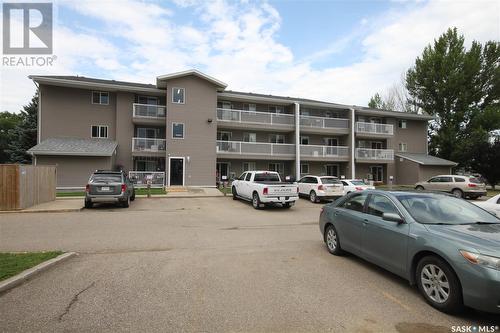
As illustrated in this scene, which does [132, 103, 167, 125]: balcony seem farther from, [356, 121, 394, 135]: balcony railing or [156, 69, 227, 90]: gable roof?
[356, 121, 394, 135]: balcony railing

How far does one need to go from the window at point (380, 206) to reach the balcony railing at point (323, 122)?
2358 cm

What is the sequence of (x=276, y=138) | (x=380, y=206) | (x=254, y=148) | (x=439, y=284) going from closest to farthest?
(x=439, y=284) < (x=380, y=206) < (x=254, y=148) < (x=276, y=138)

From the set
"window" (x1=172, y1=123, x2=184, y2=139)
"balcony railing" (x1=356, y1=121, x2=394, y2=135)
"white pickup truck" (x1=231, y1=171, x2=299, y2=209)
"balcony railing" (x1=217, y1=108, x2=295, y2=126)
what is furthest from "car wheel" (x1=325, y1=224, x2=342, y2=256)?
"balcony railing" (x1=356, y1=121, x2=394, y2=135)

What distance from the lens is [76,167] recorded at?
21891 mm

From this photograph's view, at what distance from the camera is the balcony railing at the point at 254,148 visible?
25.9 metres

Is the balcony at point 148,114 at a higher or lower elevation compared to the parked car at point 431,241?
higher

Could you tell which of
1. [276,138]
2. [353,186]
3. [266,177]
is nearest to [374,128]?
[276,138]

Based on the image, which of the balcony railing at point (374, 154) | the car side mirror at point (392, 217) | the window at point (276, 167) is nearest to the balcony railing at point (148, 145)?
the window at point (276, 167)

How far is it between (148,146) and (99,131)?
463cm

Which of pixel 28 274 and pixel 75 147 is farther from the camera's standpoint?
pixel 75 147

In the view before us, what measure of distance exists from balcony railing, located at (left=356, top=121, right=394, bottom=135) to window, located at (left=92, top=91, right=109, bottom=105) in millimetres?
24215

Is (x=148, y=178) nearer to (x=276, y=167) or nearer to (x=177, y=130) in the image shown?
(x=177, y=130)

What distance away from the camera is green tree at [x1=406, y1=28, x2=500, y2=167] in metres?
36.4

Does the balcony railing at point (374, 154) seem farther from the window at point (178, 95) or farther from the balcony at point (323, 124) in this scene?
the window at point (178, 95)
